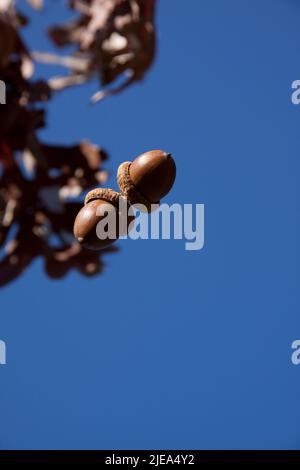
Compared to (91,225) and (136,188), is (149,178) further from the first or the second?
(91,225)

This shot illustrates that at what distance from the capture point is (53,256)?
3273 mm

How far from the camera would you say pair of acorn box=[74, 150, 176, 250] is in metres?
1.27

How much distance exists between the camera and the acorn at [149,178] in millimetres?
1268

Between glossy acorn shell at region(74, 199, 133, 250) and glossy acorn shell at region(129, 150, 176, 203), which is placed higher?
glossy acorn shell at region(129, 150, 176, 203)

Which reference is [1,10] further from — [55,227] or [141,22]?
[55,227]

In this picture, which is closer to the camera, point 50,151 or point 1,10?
point 1,10

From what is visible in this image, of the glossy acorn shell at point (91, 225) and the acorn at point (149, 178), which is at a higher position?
the acorn at point (149, 178)

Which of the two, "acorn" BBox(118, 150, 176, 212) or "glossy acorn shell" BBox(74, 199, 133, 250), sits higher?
"acorn" BBox(118, 150, 176, 212)

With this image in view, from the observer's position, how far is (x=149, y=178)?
1.27 metres

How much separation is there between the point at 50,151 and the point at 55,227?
40 cm

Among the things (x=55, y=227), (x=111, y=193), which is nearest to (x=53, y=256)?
(x=55, y=227)

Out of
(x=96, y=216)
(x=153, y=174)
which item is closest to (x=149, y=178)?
(x=153, y=174)

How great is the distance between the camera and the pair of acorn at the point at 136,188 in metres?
1.27

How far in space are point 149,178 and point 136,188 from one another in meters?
0.04
